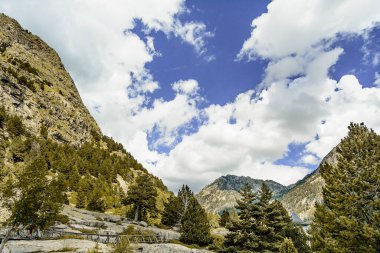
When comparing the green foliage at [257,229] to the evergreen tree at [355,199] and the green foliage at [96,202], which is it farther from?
the green foliage at [96,202]

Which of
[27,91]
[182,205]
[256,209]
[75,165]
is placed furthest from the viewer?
[27,91]

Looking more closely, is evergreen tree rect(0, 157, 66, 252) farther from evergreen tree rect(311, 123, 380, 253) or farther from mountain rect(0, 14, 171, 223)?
evergreen tree rect(311, 123, 380, 253)

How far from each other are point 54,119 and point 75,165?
20.1m

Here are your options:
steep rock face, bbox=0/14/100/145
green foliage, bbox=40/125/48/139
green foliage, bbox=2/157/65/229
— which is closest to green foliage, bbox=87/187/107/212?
green foliage, bbox=40/125/48/139

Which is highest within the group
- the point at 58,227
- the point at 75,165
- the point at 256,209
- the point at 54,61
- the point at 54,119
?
the point at 54,61

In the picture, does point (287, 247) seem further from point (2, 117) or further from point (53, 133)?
point (53, 133)

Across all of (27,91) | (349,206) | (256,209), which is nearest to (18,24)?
(27,91)

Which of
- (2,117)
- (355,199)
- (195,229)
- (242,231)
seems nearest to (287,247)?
(355,199)

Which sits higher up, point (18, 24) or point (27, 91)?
point (18, 24)

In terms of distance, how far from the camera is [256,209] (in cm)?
3569

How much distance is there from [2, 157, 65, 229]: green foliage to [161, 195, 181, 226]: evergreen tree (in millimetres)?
30653

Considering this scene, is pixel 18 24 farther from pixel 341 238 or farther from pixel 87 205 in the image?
pixel 341 238

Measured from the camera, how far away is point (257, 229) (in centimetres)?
3428

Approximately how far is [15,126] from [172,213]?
31787mm
